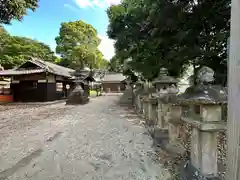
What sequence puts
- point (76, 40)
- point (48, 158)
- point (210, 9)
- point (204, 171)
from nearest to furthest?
point (204, 171)
point (48, 158)
point (210, 9)
point (76, 40)

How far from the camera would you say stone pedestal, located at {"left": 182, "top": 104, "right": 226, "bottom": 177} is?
1854 mm

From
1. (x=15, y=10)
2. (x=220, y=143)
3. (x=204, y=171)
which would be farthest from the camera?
(x=15, y=10)

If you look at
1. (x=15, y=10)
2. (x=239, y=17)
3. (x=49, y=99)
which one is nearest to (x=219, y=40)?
(x=239, y=17)

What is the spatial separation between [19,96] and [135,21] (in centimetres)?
1207

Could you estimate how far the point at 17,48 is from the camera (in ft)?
76.2

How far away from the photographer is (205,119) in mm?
1870

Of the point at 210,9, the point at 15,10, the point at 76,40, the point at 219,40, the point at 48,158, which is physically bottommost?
the point at 48,158

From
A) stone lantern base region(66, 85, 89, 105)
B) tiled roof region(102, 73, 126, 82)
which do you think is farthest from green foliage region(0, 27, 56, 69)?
tiled roof region(102, 73, 126, 82)

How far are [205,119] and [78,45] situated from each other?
94.8 ft

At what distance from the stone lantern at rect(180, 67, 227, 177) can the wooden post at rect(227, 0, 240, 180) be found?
1119 millimetres

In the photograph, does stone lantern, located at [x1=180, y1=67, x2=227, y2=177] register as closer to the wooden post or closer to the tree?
the wooden post

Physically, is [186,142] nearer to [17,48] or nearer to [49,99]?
[49,99]

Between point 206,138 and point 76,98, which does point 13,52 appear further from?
point 206,138

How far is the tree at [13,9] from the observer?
6.68 m
